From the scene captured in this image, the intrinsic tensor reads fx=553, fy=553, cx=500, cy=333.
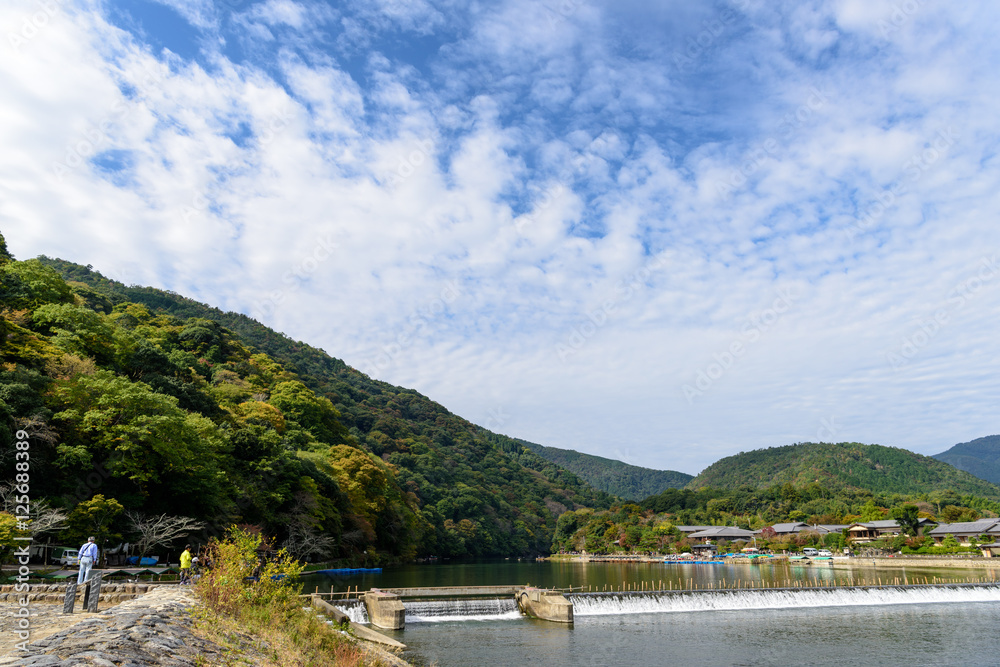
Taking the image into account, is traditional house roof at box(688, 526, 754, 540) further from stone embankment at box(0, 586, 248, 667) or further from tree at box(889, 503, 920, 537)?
stone embankment at box(0, 586, 248, 667)

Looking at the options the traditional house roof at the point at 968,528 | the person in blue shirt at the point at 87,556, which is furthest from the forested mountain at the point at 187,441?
the traditional house roof at the point at 968,528

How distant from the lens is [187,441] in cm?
3544

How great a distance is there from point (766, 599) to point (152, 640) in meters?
39.3

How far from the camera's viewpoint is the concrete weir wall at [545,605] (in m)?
30.8

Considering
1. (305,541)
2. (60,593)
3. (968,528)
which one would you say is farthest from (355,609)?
(968,528)

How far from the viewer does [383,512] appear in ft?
228

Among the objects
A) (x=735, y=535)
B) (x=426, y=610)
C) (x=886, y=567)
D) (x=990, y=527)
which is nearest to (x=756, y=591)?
(x=426, y=610)

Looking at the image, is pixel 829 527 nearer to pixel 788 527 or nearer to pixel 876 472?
pixel 788 527

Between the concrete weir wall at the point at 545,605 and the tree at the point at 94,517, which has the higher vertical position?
the tree at the point at 94,517

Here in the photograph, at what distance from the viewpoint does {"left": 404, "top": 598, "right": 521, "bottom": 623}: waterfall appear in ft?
104

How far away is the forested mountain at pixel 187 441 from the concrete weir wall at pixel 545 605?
2186 centimetres

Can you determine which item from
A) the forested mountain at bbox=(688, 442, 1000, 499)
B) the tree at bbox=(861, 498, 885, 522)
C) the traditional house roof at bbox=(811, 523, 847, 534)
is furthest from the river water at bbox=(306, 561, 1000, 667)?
the forested mountain at bbox=(688, 442, 1000, 499)

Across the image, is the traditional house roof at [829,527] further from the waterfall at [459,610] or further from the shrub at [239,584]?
the shrub at [239,584]

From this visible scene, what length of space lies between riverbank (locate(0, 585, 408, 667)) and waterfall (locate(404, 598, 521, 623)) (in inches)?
747
